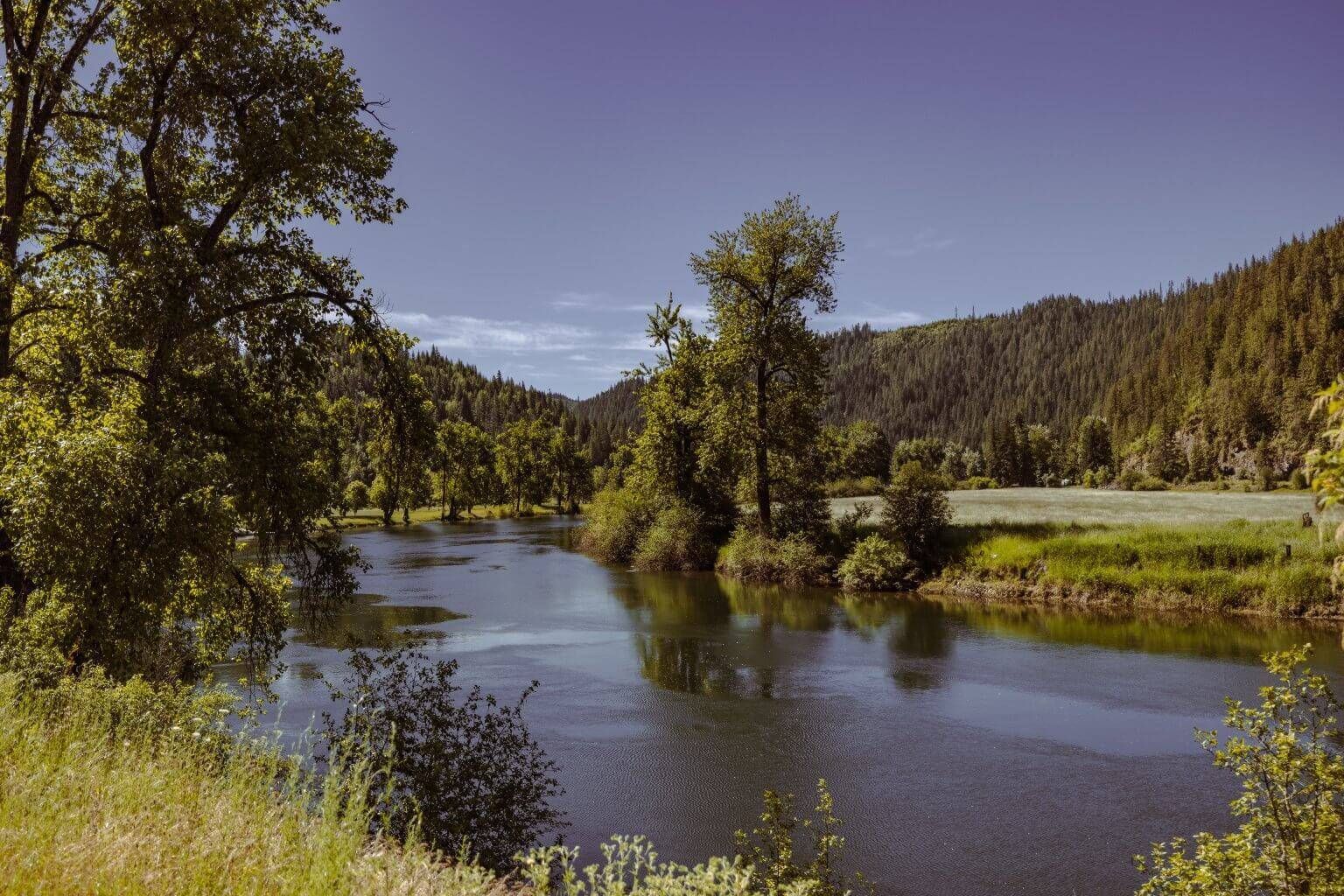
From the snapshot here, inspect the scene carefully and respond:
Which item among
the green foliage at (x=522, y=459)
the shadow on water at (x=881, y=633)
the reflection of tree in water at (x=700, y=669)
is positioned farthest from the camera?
the green foliage at (x=522, y=459)

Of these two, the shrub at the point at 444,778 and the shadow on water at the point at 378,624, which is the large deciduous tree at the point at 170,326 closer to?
the shrub at the point at 444,778

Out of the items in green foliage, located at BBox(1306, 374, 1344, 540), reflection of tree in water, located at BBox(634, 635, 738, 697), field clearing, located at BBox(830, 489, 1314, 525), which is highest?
green foliage, located at BBox(1306, 374, 1344, 540)

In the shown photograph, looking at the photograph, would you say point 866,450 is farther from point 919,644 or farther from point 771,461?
point 919,644

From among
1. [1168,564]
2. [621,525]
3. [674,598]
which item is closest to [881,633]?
[674,598]

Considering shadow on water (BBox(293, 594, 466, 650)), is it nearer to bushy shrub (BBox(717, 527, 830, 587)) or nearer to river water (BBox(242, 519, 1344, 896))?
river water (BBox(242, 519, 1344, 896))

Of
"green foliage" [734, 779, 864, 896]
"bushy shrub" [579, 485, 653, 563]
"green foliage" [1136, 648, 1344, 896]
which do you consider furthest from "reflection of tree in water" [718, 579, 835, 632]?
"green foliage" [1136, 648, 1344, 896]

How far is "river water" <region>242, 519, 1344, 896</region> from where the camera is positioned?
1098cm

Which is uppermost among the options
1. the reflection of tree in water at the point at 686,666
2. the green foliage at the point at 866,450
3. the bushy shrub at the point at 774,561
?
the green foliage at the point at 866,450

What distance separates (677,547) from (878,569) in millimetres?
12191

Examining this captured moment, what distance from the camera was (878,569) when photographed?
106 ft

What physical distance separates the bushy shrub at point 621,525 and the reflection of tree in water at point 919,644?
63.7 ft

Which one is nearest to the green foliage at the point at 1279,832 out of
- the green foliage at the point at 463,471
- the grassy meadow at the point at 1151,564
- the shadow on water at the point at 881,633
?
the shadow on water at the point at 881,633

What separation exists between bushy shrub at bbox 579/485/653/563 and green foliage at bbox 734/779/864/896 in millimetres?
33083

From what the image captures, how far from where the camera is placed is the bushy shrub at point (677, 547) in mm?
41250
